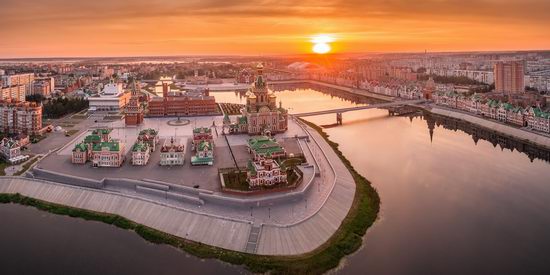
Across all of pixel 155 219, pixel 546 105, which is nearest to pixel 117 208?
pixel 155 219

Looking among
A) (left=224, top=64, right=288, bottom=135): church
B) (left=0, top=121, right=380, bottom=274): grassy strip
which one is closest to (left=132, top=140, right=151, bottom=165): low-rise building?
(left=0, top=121, right=380, bottom=274): grassy strip

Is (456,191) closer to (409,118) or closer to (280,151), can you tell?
(280,151)

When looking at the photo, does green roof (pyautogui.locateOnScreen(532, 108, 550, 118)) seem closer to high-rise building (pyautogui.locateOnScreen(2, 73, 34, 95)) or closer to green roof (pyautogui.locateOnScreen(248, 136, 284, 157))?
green roof (pyautogui.locateOnScreen(248, 136, 284, 157))

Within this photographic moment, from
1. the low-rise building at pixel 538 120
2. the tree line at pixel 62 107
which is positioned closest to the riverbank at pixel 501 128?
the low-rise building at pixel 538 120

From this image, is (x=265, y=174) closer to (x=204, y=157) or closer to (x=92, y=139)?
(x=204, y=157)

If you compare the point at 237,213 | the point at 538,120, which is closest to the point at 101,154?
the point at 237,213
